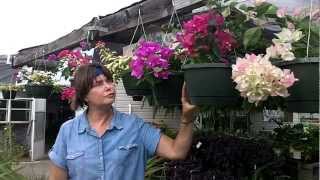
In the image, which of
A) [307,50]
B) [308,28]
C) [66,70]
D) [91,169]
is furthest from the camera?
[66,70]

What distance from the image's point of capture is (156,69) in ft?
6.69

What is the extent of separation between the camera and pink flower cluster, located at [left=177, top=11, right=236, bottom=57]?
5.57ft

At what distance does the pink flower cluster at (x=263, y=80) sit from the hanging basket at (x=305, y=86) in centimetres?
4

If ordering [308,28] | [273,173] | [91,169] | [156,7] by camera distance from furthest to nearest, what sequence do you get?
[273,173], [156,7], [91,169], [308,28]

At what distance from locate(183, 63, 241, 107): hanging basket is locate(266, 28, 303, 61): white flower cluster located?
183mm

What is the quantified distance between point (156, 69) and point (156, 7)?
3.72 feet

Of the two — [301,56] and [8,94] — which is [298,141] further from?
[8,94]

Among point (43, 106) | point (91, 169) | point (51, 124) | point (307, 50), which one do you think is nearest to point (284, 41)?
point (307, 50)

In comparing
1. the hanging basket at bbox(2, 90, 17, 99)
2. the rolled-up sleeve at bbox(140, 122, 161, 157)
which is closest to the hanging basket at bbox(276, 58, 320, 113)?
the rolled-up sleeve at bbox(140, 122, 161, 157)

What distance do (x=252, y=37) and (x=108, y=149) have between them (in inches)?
28.0

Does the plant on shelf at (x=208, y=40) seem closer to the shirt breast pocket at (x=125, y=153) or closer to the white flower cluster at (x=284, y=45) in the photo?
the white flower cluster at (x=284, y=45)

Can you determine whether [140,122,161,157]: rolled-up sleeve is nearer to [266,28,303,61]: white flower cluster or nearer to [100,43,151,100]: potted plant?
[100,43,151,100]: potted plant

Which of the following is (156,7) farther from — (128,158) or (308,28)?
(308,28)

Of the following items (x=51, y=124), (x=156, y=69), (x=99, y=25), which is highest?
(x=99, y=25)
